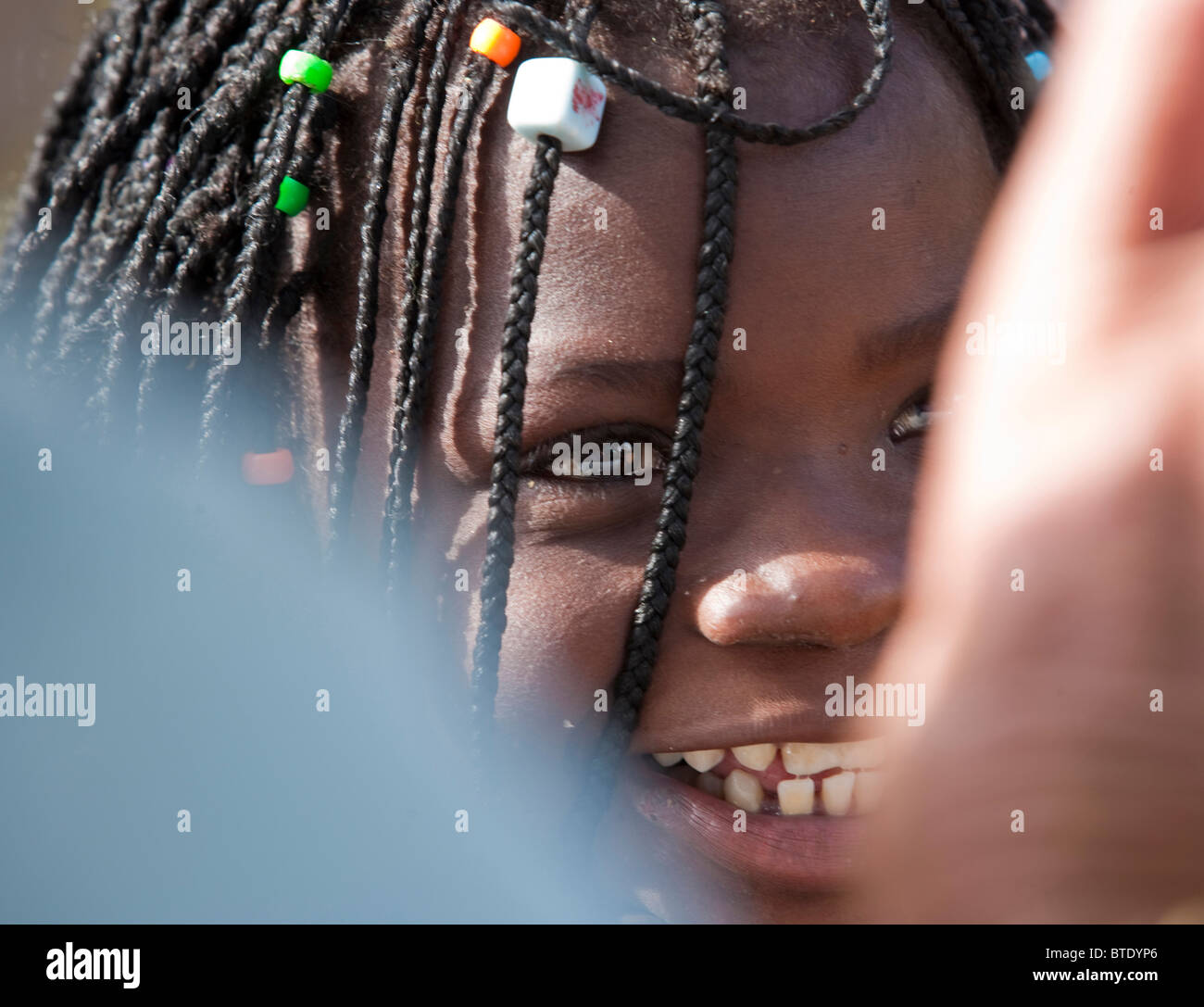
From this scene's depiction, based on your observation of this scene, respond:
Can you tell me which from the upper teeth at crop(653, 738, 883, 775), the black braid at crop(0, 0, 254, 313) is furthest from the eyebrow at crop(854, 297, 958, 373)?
the black braid at crop(0, 0, 254, 313)

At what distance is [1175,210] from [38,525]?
1.25 meters

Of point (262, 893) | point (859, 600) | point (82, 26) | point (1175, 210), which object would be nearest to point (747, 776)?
point (859, 600)

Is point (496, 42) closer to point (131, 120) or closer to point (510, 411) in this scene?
point (510, 411)

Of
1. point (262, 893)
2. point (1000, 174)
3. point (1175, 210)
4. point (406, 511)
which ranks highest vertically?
point (1000, 174)

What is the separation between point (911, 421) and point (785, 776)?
15.3 inches

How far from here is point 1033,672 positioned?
108 centimetres

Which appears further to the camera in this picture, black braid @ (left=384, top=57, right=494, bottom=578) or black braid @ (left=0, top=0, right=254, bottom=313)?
black braid @ (left=0, top=0, right=254, bottom=313)

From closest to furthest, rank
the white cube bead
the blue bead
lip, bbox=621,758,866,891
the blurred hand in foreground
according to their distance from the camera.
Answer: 1. the blurred hand in foreground
2. the white cube bead
3. lip, bbox=621,758,866,891
4. the blue bead

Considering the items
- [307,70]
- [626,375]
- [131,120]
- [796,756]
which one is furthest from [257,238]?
[796,756]

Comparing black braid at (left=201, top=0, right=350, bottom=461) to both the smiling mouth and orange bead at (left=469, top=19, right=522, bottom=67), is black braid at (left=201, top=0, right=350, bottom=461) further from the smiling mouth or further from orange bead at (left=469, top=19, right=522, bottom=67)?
the smiling mouth

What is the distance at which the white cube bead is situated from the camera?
1.12 meters

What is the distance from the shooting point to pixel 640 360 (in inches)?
45.3

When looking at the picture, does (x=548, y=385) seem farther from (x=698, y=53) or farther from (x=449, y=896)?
(x=449, y=896)

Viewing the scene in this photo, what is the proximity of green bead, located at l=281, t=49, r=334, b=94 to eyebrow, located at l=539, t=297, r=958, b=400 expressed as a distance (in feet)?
1.31
